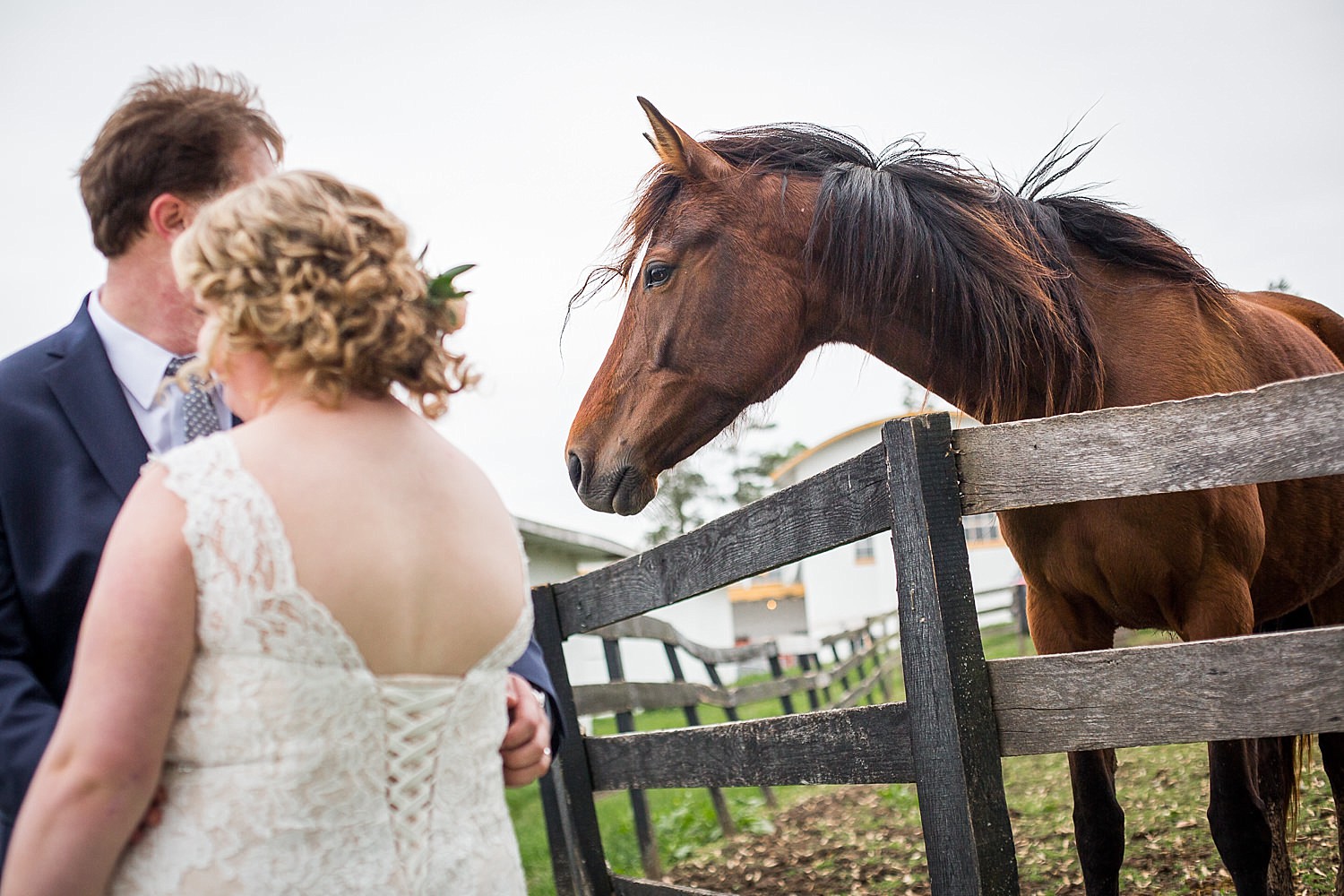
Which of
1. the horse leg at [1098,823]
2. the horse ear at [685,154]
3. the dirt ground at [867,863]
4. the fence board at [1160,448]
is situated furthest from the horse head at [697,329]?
the dirt ground at [867,863]

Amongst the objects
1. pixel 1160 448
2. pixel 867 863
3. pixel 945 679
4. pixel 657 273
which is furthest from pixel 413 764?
pixel 867 863

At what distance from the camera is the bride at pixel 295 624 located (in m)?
1.10

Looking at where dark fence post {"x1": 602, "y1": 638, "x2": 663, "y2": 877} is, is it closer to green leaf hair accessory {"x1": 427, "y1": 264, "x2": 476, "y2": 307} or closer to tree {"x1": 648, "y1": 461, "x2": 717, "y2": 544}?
green leaf hair accessory {"x1": 427, "y1": 264, "x2": 476, "y2": 307}

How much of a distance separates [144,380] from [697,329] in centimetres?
175

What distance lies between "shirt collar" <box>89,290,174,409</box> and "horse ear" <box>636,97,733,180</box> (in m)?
1.88

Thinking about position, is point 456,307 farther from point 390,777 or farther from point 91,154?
point 91,154

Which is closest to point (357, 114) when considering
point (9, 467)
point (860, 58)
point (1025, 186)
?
point (860, 58)

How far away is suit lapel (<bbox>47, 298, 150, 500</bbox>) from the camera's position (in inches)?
63.1

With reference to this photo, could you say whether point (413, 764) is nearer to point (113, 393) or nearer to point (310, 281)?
point (310, 281)

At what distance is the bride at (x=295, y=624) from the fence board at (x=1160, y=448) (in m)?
1.17

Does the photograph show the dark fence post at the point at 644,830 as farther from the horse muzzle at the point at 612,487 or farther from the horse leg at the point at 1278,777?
the horse leg at the point at 1278,777

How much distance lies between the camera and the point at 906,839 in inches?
220

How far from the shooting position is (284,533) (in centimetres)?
118

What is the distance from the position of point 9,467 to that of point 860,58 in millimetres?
8377
